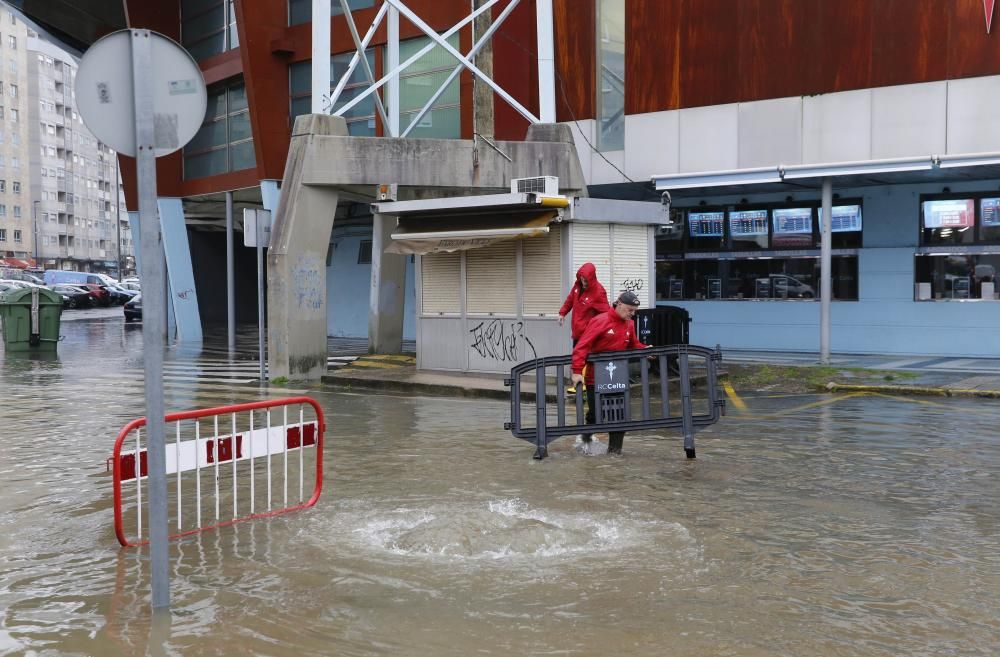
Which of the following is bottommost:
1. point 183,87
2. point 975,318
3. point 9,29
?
point 975,318

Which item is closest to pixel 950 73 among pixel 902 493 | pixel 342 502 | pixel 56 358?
pixel 902 493

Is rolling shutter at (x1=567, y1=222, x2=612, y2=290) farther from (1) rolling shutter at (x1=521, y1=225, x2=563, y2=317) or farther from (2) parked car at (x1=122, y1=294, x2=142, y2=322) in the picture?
(2) parked car at (x1=122, y1=294, x2=142, y2=322)

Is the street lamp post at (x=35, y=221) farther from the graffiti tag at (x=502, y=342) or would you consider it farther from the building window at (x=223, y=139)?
Answer: the graffiti tag at (x=502, y=342)

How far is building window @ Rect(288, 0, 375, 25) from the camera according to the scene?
26281 mm

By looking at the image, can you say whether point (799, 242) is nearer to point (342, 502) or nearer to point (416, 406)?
point (416, 406)

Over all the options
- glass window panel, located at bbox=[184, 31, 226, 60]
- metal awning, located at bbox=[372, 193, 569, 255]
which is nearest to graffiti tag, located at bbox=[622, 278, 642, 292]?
metal awning, located at bbox=[372, 193, 569, 255]

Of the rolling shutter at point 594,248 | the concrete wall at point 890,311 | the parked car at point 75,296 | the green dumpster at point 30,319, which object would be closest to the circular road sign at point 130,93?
the rolling shutter at point 594,248

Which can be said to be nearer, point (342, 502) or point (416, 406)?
point (342, 502)

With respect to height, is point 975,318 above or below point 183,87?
below

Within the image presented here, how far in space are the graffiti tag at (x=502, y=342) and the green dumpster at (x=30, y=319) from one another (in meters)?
14.5

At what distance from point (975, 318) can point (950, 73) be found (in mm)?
4851

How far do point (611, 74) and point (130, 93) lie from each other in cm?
1861

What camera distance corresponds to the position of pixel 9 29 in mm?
107875

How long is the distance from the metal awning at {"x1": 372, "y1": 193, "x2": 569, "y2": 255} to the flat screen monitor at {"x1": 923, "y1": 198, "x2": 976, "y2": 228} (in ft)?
30.7
